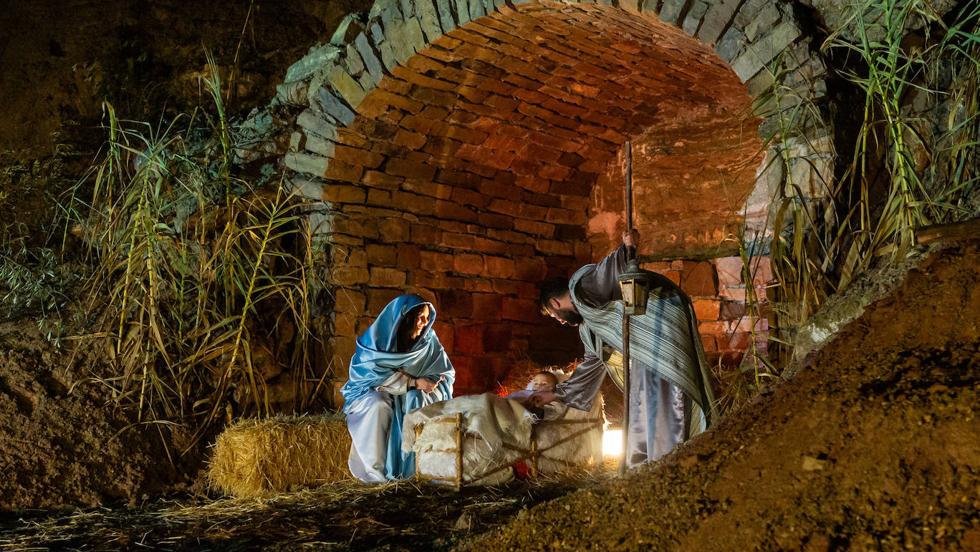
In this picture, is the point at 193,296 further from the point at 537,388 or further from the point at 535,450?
the point at 535,450

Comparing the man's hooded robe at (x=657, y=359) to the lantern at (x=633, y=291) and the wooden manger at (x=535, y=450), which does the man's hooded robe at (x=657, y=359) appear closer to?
the lantern at (x=633, y=291)

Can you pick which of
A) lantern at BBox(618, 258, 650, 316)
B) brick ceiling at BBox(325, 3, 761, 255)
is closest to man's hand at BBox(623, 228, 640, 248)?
lantern at BBox(618, 258, 650, 316)

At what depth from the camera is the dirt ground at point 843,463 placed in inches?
66.9

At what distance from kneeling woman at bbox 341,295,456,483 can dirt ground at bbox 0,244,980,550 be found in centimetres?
228

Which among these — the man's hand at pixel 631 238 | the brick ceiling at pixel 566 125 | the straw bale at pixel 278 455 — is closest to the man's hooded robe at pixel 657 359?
the man's hand at pixel 631 238

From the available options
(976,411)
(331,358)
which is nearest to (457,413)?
(331,358)

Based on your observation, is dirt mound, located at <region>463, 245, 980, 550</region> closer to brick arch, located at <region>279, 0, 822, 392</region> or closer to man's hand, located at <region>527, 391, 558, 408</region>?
man's hand, located at <region>527, 391, 558, 408</region>

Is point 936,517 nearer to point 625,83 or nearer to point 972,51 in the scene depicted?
point 972,51

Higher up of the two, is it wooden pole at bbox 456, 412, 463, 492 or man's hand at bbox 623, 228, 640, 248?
Result: man's hand at bbox 623, 228, 640, 248

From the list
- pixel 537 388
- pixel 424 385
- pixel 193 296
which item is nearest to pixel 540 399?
pixel 537 388

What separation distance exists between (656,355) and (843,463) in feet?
6.87

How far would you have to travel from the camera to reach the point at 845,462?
6.12 ft

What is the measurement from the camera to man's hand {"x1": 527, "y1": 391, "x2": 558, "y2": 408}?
4738mm

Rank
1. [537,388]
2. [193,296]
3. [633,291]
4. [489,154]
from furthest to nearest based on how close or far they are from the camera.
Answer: [489,154] < [193,296] < [537,388] < [633,291]
